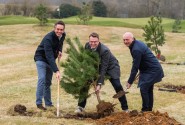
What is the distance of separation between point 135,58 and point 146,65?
A: 0.47m

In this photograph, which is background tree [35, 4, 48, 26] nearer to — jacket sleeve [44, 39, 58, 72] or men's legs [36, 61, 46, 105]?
men's legs [36, 61, 46, 105]

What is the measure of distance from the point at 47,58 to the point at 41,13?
118ft

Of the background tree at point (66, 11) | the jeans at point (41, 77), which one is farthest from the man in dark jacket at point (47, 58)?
the background tree at point (66, 11)

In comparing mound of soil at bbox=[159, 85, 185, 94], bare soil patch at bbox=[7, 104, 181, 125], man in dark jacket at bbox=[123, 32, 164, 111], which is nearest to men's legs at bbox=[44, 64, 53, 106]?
bare soil patch at bbox=[7, 104, 181, 125]

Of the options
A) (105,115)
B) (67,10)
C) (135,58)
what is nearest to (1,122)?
(105,115)

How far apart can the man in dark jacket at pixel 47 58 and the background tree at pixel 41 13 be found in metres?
34.6

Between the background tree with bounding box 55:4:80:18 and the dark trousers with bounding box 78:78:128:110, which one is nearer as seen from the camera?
the dark trousers with bounding box 78:78:128:110

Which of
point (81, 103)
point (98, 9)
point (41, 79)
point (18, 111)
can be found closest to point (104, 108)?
point (81, 103)

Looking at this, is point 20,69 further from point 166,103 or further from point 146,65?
point 146,65

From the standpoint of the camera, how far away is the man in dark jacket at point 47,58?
10055 millimetres

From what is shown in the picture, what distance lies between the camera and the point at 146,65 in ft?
32.0

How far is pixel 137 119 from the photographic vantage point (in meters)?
8.73

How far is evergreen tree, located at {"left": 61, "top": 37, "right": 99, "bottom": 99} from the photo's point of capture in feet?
32.1

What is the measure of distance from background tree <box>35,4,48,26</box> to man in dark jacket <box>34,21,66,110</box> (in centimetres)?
3457
